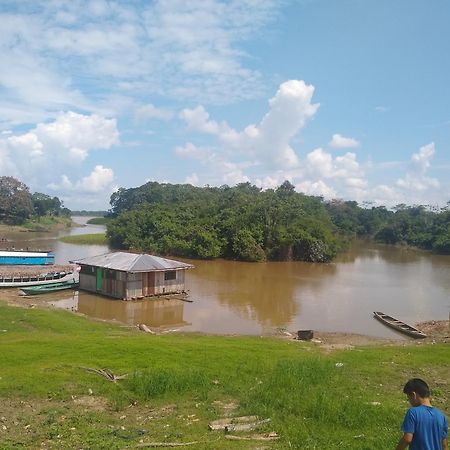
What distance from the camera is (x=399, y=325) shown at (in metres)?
28.1

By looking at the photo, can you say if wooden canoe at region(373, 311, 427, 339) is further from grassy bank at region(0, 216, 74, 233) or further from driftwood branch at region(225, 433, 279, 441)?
grassy bank at region(0, 216, 74, 233)

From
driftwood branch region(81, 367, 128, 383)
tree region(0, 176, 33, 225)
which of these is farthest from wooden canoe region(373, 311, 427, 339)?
tree region(0, 176, 33, 225)

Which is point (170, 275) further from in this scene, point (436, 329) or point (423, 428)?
point (423, 428)

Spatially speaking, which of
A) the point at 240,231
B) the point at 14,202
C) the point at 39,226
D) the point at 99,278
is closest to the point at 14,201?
the point at 14,202

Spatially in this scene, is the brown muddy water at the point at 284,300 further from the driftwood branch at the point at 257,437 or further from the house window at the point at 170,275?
the driftwood branch at the point at 257,437

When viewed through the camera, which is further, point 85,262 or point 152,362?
point 85,262

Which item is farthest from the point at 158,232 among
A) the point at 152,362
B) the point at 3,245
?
the point at 152,362

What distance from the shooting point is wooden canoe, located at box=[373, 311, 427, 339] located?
25931mm

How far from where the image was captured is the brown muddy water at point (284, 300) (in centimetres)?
2861

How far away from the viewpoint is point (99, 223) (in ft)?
554

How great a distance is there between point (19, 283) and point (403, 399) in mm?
31053

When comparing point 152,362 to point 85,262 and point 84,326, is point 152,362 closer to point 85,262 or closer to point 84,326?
point 84,326

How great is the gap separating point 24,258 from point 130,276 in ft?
52.7

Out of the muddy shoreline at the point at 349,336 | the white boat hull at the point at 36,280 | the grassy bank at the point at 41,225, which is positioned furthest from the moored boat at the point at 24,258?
the grassy bank at the point at 41,225
